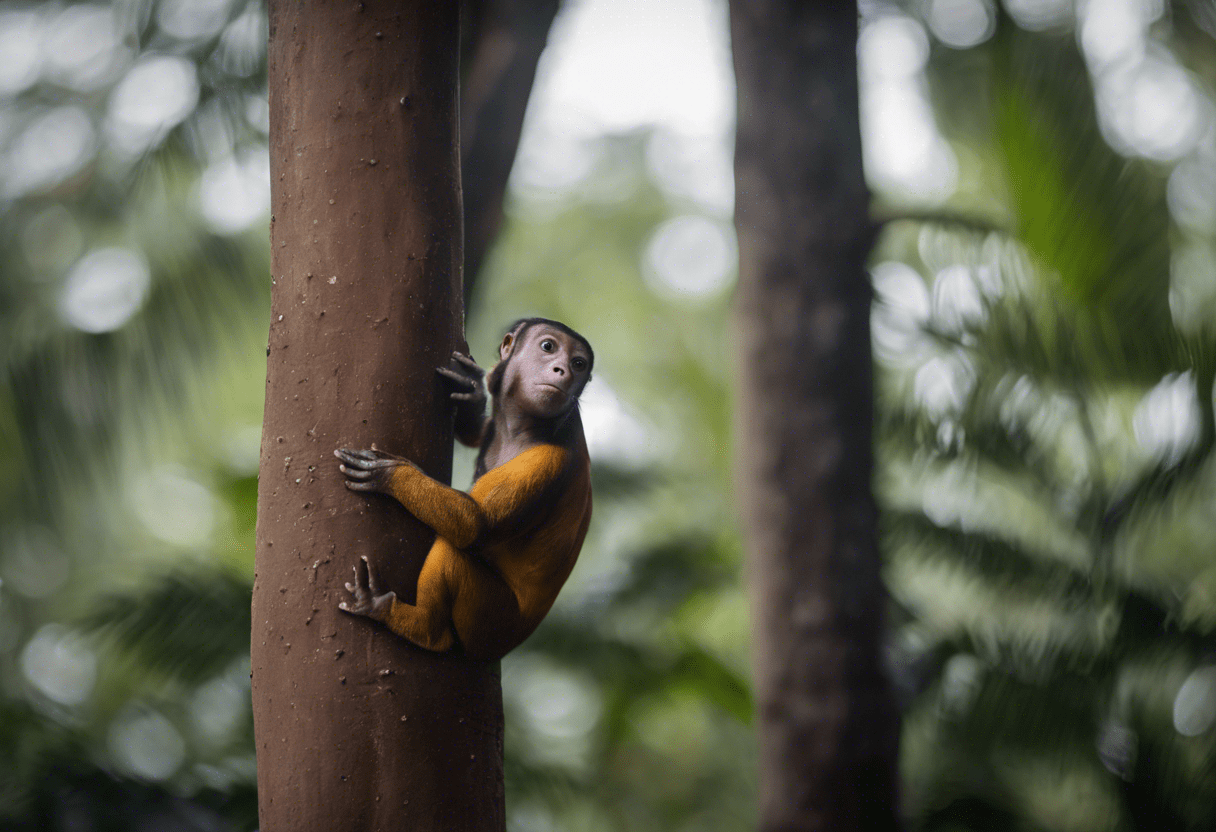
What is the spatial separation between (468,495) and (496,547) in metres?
0.17

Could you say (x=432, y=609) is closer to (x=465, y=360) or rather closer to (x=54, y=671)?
(x=465, y=360)

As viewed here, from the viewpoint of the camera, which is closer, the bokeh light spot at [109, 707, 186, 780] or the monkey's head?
the monkey's head

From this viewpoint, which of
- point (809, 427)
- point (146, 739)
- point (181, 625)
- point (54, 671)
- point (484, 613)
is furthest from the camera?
point (54, 671)

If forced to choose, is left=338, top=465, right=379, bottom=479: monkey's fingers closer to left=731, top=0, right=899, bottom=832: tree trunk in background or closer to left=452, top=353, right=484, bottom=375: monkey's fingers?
left=452, top=353, right=484, bottom=375: monkey's fingers

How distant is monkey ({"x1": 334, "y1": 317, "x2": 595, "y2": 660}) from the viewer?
167 cm

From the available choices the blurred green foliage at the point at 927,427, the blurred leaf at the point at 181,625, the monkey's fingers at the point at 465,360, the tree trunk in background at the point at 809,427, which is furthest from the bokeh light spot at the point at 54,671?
the monkey's fingers at the point at 465,360

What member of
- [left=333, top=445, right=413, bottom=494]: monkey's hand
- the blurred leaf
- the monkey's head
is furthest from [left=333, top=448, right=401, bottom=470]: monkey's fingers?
the blurred leaf

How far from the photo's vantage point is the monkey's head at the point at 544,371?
6.32 ft

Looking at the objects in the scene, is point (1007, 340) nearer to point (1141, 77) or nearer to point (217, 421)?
point (1141, 77)

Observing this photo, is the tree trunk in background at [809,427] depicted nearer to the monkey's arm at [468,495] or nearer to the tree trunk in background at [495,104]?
the tree trunk in background at [495,104]

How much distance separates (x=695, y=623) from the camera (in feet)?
31.8

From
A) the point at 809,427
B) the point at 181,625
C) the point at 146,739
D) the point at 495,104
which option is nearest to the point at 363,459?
the point at 809,427

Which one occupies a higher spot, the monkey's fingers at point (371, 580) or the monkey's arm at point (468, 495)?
the monkey's arm at point (468, 495)

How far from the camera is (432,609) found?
5.52 ft
